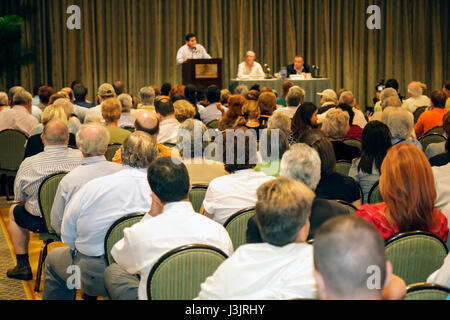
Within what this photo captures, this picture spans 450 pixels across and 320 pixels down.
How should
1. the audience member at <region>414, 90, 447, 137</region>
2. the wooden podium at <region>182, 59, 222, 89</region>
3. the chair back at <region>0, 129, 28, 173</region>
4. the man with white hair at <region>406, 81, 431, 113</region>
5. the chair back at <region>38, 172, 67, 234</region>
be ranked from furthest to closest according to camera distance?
the wooden podium at <region>182, 59, 222, 89</region> → the man with white hair at <region>406, 81, 431, 113</region> → the audience member at <region>414, 90, 447, 137</region> → the chair back at <region>0, 129, 28, 173</region> → the chair back at <region>38, 172, 67, 234</region>

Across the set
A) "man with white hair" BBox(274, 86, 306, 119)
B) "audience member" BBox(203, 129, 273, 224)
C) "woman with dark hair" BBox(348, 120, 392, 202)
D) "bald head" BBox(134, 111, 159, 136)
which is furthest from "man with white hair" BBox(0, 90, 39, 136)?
"woman with dark hair" BBox(348, 120, 392, 202)

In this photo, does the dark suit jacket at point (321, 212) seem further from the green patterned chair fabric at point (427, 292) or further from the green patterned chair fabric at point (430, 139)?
the green patterned chair fabric at point (430, 139)

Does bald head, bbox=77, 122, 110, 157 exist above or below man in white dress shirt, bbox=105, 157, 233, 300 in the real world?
above

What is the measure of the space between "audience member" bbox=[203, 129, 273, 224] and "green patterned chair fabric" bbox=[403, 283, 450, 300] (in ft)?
5.21

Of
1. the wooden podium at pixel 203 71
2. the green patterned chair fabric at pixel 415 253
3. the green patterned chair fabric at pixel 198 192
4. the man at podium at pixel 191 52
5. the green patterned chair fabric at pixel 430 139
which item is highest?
the man at podium at pixel 191 52

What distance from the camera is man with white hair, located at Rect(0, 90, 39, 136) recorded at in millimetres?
7277

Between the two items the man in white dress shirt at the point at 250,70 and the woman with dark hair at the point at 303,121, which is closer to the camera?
the woman with dark hair at the point at 303,121

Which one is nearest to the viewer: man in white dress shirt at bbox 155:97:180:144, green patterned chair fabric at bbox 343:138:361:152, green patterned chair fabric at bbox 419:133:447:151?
green patterned chair fabric at bbox 343:138:361:152

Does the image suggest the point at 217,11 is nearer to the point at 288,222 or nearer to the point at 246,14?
the point at 246,14

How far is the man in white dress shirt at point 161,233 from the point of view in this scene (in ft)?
8.98

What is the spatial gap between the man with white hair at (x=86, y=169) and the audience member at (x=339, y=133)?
206cm

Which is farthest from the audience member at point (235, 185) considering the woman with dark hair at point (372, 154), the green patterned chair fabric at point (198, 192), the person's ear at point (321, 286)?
the person's ear at point (321, 286)

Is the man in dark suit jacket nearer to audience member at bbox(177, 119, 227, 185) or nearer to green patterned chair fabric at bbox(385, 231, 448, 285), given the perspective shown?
audience member at bbox(177, 119, 227, 185)

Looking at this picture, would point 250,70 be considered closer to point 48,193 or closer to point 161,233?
point 48,193
